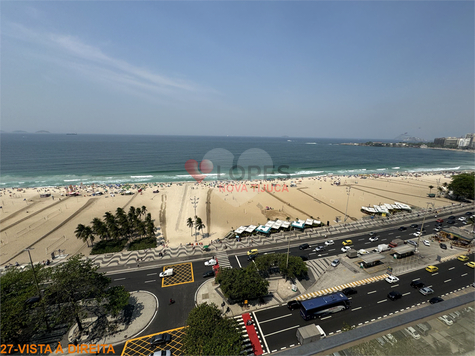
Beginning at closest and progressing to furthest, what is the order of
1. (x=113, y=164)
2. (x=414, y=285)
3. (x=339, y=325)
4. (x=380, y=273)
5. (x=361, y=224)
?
(x=339, y=325) → (x=414, y=285) → (x=380, y=273) → (x=361, y=224) → (x=113, y=164)

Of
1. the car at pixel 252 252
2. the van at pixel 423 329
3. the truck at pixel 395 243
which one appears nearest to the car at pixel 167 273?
the car at pixel 252 252

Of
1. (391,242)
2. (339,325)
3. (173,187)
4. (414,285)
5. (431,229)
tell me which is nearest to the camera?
(339,325)

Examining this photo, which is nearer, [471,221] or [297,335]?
[297,335]

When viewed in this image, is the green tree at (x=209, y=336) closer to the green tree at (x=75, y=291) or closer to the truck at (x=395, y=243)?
the green tree at (x=75, y=291)

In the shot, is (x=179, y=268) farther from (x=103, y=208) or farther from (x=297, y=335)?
(x=103, y=208)

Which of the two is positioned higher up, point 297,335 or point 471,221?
point 471,221

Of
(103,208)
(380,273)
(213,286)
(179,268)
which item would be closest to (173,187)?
(103,208)

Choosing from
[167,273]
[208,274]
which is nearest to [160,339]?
[208,274]
